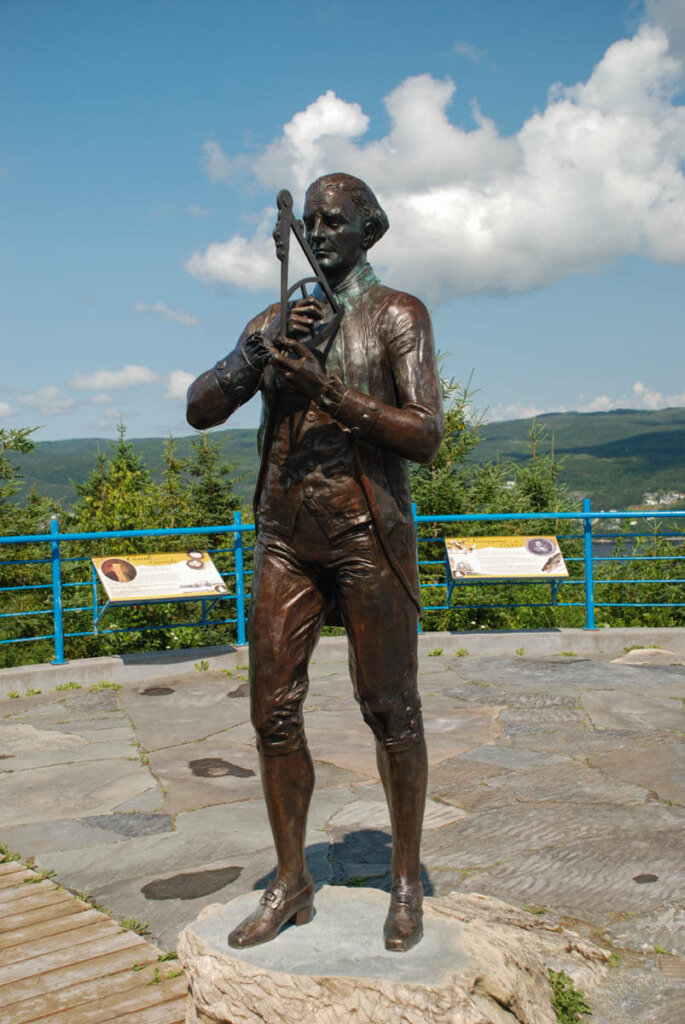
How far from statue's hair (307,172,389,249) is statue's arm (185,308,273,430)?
1.48 feet

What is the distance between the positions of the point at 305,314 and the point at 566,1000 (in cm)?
222

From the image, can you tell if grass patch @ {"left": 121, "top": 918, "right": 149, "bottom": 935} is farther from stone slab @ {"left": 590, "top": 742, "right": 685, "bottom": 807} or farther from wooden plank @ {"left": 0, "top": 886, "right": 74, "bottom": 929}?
A: stone slab @ {"left": 590, "top": 742, "right": 685, "bottom": 807}

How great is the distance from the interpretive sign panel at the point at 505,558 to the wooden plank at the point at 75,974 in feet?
21.2

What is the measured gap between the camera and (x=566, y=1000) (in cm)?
293

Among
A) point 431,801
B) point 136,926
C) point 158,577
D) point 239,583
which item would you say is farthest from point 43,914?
point 239,583

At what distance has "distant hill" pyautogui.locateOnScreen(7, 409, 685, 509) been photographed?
13758 millimetres

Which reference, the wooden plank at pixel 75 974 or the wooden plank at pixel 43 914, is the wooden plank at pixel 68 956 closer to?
the wooden plank at pixel 75 974

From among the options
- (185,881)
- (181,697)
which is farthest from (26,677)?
(185,881)

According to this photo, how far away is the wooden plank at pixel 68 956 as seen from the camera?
10.3 feet

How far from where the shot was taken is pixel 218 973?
269 centimetres

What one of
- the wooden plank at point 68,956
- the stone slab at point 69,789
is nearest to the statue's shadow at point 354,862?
the wooden plank at point 68,956

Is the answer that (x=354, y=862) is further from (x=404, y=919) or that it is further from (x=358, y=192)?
(x=358, y=192)

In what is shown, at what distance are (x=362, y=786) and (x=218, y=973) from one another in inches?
102

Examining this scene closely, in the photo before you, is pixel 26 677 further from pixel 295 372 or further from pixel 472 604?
pixel 295 372
